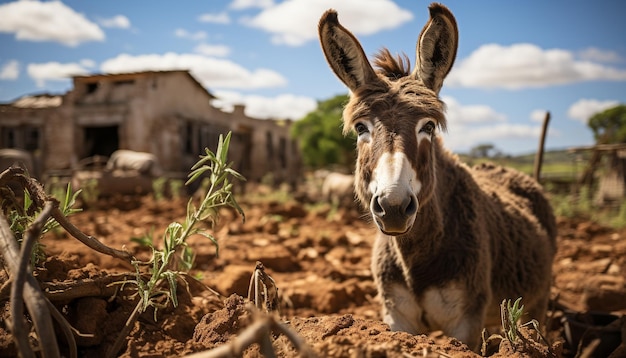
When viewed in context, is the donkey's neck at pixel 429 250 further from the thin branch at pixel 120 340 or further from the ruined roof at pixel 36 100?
the ruined roof at pixel 36 100

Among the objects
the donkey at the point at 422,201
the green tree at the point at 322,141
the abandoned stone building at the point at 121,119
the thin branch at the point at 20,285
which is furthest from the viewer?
the green tree at the point at 322,141

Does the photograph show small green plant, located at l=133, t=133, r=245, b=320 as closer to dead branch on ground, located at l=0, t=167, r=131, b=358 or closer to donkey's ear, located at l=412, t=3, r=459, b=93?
dead branch on ground, located at l=0, t=167, r=131, b=358

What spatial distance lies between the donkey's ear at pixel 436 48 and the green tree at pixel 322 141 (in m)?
42.0

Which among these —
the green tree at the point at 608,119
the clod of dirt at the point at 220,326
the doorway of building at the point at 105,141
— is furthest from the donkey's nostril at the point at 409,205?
the green tree at the point at 608,119


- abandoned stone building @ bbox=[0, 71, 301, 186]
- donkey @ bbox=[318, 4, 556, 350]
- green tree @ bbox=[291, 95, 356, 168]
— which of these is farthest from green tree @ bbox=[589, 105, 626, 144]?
donkey @ bbox=[318, 4, 556, 350]

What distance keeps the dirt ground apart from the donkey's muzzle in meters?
0.47

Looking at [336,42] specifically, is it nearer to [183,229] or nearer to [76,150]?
[183,229]

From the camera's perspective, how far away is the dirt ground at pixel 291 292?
1765 millimetres

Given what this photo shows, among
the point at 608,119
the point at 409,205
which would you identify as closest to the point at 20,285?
the point at 409,205

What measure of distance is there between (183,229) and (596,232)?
33.7ft

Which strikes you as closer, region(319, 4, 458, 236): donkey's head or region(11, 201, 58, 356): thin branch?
region(11, 201, 58, 356): thin branch

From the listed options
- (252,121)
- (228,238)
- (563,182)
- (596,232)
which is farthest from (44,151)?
(563,182)

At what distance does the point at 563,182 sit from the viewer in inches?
874

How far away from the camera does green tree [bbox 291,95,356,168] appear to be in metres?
48.0
